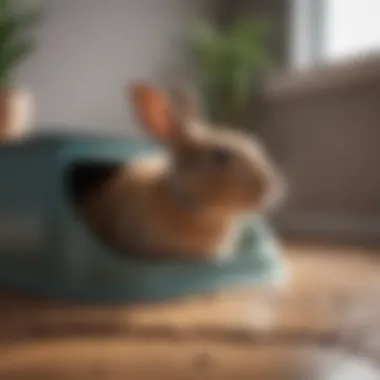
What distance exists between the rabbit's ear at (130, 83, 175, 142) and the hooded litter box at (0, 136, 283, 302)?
0.25ft

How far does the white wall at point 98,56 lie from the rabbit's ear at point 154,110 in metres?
1.16

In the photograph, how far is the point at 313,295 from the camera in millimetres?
1249

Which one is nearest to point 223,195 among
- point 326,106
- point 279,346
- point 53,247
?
point 53,247

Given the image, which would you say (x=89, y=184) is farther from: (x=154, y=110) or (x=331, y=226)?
(x=331, y=226)

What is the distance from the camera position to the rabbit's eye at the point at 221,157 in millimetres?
1228

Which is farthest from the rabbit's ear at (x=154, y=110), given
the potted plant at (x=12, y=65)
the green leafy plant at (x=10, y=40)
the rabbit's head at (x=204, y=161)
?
the green leafy plant at (x=10, y=40)

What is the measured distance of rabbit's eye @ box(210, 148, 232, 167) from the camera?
4.03ft

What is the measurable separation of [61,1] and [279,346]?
1830 mm

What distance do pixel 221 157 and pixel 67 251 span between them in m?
0.28

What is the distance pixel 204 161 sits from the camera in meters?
1.24

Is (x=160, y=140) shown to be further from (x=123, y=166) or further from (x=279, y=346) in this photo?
(x=279, y=346)

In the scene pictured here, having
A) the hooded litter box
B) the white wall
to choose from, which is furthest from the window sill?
the hooded litter box

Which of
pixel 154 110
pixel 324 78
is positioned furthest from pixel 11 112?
pixel 324 78

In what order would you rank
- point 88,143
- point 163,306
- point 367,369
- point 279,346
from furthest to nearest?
point 88,143
point 163,306
point 279,346
point 367,369
